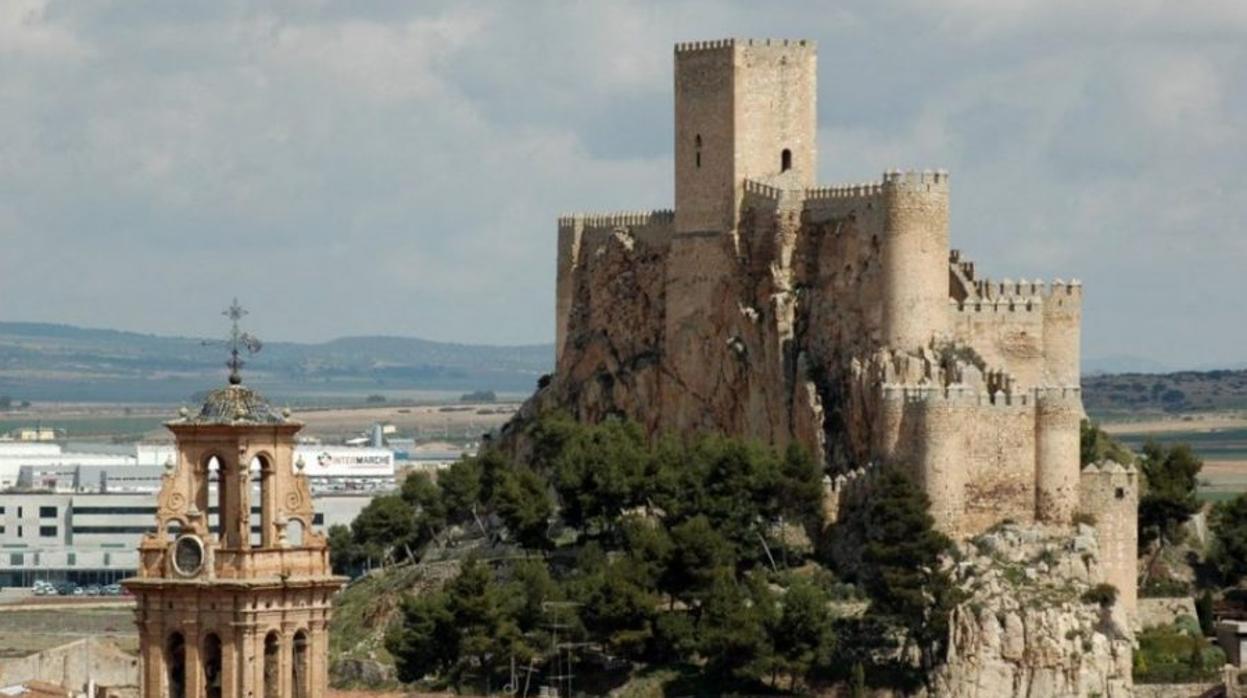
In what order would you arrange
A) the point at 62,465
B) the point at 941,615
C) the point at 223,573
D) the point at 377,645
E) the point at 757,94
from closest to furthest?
the point at 223,573 → the point at 941,615 → the point at 377,645 → the point at 757,94 → the point at 62,465

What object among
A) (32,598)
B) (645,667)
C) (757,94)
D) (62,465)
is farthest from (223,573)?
(62,465)

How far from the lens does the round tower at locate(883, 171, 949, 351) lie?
9712 cm

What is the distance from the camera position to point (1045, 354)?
98.6 meters

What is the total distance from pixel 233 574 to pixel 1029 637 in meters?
48.2

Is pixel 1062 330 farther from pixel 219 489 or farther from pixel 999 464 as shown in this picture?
pixel 219 489

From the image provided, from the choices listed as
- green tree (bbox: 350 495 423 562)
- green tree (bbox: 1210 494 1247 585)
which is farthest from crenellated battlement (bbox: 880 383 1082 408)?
green tree (bbox: 350 495 423 562)

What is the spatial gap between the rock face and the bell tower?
46.0 meters

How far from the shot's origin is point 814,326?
336 ft

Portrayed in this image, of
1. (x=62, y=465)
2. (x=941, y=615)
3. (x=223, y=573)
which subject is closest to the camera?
(x=223, y=573)

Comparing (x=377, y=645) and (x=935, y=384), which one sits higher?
(x=935, y=384)

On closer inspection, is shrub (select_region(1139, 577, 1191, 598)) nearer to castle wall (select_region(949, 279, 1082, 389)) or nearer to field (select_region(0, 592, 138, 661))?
castle wall (select_region(949, 279, 1082, 389))

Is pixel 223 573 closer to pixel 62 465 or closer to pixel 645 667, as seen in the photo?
pixel 645 667

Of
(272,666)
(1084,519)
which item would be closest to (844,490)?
(1084,519)

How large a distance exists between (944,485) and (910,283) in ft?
19.4
